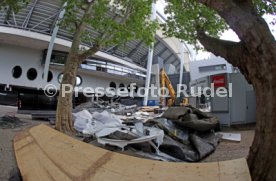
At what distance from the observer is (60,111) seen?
10.4 meters

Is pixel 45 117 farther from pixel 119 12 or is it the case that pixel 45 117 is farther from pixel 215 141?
pixel 215 141

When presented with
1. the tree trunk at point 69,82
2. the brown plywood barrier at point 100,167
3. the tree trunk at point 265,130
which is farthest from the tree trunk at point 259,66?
the tree trunk at point 69,82

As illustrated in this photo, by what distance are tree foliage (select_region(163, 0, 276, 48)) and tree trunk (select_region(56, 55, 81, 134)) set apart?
14.0ft

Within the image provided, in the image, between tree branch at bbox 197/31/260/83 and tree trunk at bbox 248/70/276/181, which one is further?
tree branch at bbox 197/31/260/83

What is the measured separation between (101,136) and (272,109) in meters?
3.33

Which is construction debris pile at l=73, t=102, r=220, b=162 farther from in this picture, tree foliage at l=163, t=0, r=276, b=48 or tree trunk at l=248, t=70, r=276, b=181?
tree foliage at l=163, t=0, r=276, b=48

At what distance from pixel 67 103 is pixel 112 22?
343 cm

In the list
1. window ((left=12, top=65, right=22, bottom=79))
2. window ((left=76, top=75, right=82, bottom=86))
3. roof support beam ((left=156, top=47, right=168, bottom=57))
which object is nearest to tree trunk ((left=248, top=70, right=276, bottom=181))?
window ((left=12, top=65, right=22, bottom=79))

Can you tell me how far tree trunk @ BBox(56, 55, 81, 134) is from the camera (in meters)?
10.1

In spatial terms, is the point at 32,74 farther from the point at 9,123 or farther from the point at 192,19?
the point at 192,19

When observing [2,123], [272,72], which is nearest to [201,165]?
[272,72]

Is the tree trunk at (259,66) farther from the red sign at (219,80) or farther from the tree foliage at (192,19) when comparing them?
the red sign at (219,80)

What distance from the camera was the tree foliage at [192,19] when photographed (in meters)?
10.5

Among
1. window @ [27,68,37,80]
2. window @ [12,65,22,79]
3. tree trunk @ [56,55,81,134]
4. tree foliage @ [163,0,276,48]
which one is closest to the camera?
tree trunk @ [56,55,81,134]
